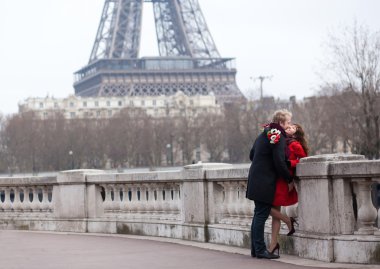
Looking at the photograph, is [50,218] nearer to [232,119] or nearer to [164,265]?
[164,265]

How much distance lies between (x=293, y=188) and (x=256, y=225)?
2.26ft

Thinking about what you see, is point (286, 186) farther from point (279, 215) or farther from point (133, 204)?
point (133, 204)

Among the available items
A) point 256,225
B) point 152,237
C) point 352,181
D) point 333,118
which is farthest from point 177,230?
point 333,118

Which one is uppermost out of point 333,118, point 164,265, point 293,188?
point 333,118

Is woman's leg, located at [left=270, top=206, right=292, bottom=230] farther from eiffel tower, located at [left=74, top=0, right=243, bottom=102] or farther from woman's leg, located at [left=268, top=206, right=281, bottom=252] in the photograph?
eiffel tower, located at [left=74, top=0, right=243, bottom=102]

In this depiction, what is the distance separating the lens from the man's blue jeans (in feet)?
46.1

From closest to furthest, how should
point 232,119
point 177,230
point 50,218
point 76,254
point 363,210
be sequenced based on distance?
point 363,210 → point 76,254 → point 177,230 → point 50,218 → point 232,119

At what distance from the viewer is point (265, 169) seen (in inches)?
551

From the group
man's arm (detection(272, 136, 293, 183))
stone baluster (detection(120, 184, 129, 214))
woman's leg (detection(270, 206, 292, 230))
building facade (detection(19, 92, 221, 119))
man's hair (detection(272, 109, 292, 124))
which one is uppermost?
building facade (detection(19, 92, 221, 119))

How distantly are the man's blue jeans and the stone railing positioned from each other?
43 centimetres

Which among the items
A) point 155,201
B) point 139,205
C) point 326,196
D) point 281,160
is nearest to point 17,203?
point 139,205

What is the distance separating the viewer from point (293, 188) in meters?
14.1

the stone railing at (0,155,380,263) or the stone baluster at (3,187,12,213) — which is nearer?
the stone railing at (0,155,380,263)

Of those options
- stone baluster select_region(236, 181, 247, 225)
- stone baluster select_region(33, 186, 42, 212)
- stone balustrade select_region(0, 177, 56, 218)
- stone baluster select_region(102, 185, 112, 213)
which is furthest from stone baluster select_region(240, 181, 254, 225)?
stone baluster select_region(33, 186, 42, 212)
